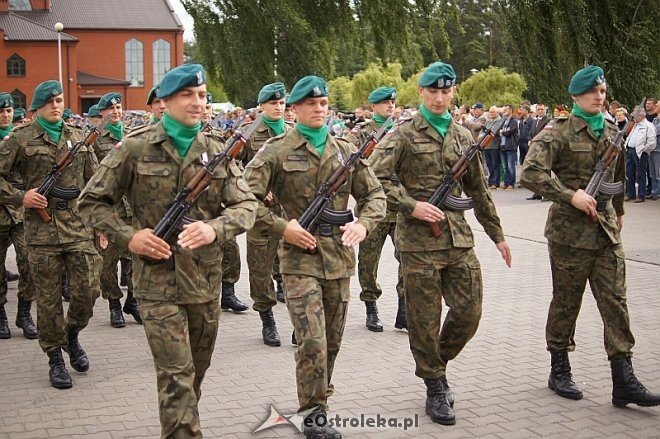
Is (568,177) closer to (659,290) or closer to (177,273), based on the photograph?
(177,273)

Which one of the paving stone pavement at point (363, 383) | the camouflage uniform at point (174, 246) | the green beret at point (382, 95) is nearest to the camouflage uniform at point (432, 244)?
the paving stone pavement at point (363, 383)

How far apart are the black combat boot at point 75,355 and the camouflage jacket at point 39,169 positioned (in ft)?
2.60

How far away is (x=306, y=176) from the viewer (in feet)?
19.4

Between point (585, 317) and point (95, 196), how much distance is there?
5.89 metres

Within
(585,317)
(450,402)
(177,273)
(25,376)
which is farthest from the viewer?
(585,317)

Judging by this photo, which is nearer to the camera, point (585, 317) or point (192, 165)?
point (192, 165)

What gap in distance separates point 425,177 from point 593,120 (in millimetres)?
1322

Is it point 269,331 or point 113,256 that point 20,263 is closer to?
point 113,256

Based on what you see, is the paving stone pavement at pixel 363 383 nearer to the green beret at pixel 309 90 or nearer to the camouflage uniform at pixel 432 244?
the camouflage uniform at pixel 432 244

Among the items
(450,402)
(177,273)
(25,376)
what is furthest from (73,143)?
(450,402)

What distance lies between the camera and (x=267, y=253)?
29.7 feet

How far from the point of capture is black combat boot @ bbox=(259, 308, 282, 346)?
8492 millimetres

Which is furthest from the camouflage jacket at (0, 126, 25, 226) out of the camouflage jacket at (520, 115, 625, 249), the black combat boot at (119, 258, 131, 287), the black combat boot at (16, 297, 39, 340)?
the camouflage jacket at (520, 115, 625, 249)

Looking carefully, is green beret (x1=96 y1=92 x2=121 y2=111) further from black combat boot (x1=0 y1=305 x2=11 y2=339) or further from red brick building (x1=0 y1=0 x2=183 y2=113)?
red brick building (x1=0 y1=0 x2=183 y2=113)
